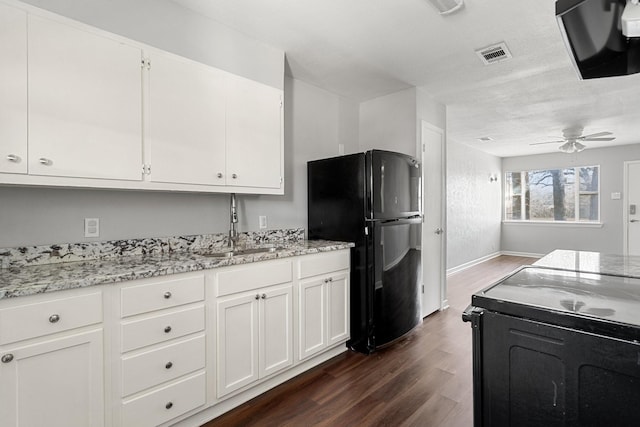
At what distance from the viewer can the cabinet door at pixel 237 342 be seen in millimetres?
1804

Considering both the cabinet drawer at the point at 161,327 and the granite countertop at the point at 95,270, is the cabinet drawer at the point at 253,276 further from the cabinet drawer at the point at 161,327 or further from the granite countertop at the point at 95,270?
the cabinet drawer at the point at 161,327

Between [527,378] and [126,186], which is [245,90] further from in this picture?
[527,378]

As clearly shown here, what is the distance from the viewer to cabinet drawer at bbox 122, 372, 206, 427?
148 cm

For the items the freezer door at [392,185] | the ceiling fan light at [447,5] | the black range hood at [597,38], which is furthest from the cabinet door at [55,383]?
the ceiling fan light at [447,5]

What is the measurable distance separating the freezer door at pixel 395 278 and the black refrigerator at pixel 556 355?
1408 millimetres

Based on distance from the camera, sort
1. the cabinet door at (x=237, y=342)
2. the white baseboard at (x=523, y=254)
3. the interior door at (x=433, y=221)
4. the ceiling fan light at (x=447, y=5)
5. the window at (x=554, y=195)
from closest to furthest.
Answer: the cabinet door at (x=237, y=342) < the ceiling fan light at (x=447, y=5) < the interior door at (x=433, y=221) < the window at (x=554, y=195) < the white baseboard at (x=523, y=254)

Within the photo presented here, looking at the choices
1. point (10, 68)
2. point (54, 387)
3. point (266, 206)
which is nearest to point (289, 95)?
point (266, 206)

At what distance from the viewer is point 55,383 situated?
128 centimetres

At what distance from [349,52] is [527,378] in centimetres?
247

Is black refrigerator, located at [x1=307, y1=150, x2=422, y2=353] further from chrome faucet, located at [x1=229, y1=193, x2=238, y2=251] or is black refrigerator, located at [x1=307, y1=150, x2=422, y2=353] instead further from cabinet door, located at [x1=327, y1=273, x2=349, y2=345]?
chrome faucet, located at [x1=229, y1=193, x2=238, y2=251]

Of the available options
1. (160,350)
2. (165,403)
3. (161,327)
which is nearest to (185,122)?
(161,327)

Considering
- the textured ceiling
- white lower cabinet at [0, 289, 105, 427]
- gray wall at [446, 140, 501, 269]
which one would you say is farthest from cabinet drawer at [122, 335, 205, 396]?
gray wall at [446, 140, 501, 269]

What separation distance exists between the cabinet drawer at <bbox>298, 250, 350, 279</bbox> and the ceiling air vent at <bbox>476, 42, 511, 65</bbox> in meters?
1.98

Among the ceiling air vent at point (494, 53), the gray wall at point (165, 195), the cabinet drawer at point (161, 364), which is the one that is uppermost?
the ceiling air vent at point (494, 53)
